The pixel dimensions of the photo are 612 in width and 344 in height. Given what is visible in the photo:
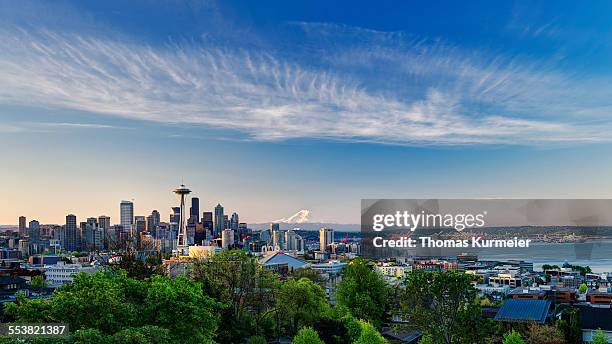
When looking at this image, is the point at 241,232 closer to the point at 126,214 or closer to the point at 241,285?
the point at 126,214

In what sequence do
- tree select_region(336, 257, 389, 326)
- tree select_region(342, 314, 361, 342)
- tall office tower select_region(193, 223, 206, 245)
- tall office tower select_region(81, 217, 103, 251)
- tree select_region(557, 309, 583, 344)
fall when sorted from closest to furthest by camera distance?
tree select_region(342, 314, 361, 342) < tree select_region(557, 309, 583, 344) < tree select_region(336, 257, 389, 326) < tall office tower select_region(81, 217, 103, 251) < tall office tower select_region(193, 223, 206, 245)

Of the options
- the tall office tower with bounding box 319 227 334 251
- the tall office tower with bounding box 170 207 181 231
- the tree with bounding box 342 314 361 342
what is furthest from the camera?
the tall office tower with bounding box 319 227 334 251

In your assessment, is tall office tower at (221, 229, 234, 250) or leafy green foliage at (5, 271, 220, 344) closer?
leafy green foliage at (5, 271, 220, 344)

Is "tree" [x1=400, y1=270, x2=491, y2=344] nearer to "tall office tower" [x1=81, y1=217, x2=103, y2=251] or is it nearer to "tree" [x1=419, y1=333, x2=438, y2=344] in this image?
"tree" [x1=419, y1=333, x2=438, y2=344]

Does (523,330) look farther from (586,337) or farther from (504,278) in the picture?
(504,278)

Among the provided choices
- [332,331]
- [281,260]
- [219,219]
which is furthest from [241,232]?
[332,331]

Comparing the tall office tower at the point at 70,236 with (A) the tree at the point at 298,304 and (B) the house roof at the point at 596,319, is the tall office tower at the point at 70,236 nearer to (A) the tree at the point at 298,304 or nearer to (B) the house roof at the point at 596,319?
(A) the tree at the point at 298,304

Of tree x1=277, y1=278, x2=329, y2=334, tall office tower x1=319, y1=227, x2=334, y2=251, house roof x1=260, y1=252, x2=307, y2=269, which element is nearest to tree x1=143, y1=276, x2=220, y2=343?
tree x1=277, y1=278, x2=329, y2=334
